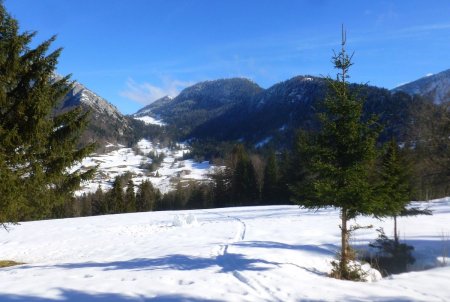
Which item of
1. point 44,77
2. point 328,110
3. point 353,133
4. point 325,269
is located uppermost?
point 44,77

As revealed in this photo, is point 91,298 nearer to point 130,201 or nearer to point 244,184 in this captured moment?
point 244,184

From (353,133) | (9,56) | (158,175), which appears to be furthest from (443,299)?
(158,175)

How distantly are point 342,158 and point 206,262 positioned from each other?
587cm

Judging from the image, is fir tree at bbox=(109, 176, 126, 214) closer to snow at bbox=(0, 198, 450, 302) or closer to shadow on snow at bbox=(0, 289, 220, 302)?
snow at bbox=(0, 198, 450, 302)

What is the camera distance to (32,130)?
11.6 meters

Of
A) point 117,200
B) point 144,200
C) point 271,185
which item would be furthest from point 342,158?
point 144,200

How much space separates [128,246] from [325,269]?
9.80 meters

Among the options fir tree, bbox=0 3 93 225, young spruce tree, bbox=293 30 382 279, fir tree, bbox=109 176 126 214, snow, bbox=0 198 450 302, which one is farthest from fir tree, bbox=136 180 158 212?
young spruce tree, bbox=293 30 382 279

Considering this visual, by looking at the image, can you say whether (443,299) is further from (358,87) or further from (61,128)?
(61,128)

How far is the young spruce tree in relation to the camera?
37.6 feet

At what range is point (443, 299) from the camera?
824 centimetres

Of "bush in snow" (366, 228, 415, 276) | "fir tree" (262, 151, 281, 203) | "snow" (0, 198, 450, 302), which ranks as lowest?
"bush in snow" (366, 228, 415, 276)

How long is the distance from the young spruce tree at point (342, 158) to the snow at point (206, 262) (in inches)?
90.3

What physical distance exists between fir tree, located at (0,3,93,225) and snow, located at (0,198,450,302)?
2.56 metres
